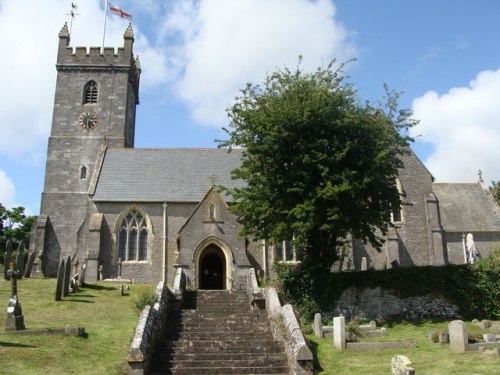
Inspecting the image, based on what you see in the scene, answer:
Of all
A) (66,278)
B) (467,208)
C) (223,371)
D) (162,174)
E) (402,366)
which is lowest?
(223,371)

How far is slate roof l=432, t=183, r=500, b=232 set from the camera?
1459 inches

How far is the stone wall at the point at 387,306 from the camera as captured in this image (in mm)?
23016

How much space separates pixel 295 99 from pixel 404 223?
1514cm

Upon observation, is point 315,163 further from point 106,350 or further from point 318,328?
point 106,350

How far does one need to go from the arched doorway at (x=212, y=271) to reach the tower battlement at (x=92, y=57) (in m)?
21.3

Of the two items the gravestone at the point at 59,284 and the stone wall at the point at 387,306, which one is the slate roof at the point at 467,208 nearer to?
the stone wall at the point at 387,306


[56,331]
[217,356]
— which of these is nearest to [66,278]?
[56,331]

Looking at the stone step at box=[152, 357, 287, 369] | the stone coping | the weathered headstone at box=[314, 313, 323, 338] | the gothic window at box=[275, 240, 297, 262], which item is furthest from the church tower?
the stone step at box=[152, 357, 287, 369]

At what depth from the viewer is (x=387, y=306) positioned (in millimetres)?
23312

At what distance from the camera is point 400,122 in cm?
2400

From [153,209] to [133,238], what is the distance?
225 cm

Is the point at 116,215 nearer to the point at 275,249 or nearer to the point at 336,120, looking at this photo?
the point at 275,249

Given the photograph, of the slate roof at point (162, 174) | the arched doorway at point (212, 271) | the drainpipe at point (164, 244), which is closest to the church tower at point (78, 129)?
the slate roof at point (162, 174)

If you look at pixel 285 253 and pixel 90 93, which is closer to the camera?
→ pixel 285 253
